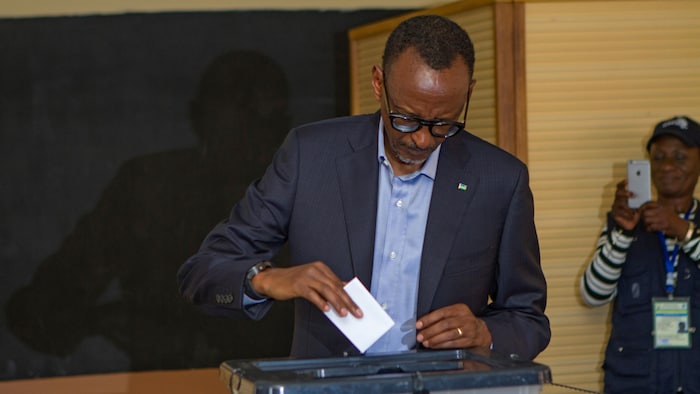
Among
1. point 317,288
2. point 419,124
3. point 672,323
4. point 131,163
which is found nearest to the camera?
point 317,288

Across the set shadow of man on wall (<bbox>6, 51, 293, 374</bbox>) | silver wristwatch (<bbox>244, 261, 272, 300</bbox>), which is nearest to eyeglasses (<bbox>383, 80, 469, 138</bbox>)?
silver wristwatch (<bbox>244, 261, 272, 300</bbox>)

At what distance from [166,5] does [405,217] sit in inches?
99.6

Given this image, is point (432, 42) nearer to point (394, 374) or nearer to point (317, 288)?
point (317, 288)

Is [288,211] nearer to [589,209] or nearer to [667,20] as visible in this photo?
[589,209]

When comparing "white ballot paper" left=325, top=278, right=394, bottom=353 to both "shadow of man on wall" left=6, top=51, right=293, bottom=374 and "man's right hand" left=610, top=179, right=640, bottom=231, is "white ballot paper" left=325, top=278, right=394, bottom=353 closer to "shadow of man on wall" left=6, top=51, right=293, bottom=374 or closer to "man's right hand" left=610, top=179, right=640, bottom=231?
"man's right hand" left=610, top=179, right=640, bottom=231

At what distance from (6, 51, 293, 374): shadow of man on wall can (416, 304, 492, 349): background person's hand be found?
8.50 ft

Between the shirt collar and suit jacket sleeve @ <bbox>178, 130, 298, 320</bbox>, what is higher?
the shirt collar

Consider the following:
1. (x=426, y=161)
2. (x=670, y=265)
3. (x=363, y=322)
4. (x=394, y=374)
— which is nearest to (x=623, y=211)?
(x=670, y=265)

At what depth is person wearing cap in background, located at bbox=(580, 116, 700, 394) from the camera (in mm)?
3834

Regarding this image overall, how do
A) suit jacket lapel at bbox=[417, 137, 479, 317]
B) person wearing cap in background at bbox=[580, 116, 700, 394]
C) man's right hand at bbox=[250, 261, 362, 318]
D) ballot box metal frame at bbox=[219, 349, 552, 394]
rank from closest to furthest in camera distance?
ballot box metal frame at bbox=[219, 349, 552, 394], man's right hand at bbox=[250, 261, 362, 318], suit jacket lapel at bbox=[417, 137, 479, 317], person wearing cap in background at bbox=[580, 116, 700, 394]

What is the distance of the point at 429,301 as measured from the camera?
7.70 ft

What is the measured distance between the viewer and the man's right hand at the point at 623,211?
389 cm

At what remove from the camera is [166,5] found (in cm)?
452

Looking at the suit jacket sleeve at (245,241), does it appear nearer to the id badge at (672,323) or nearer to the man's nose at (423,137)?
the man's nose at (423,137)
